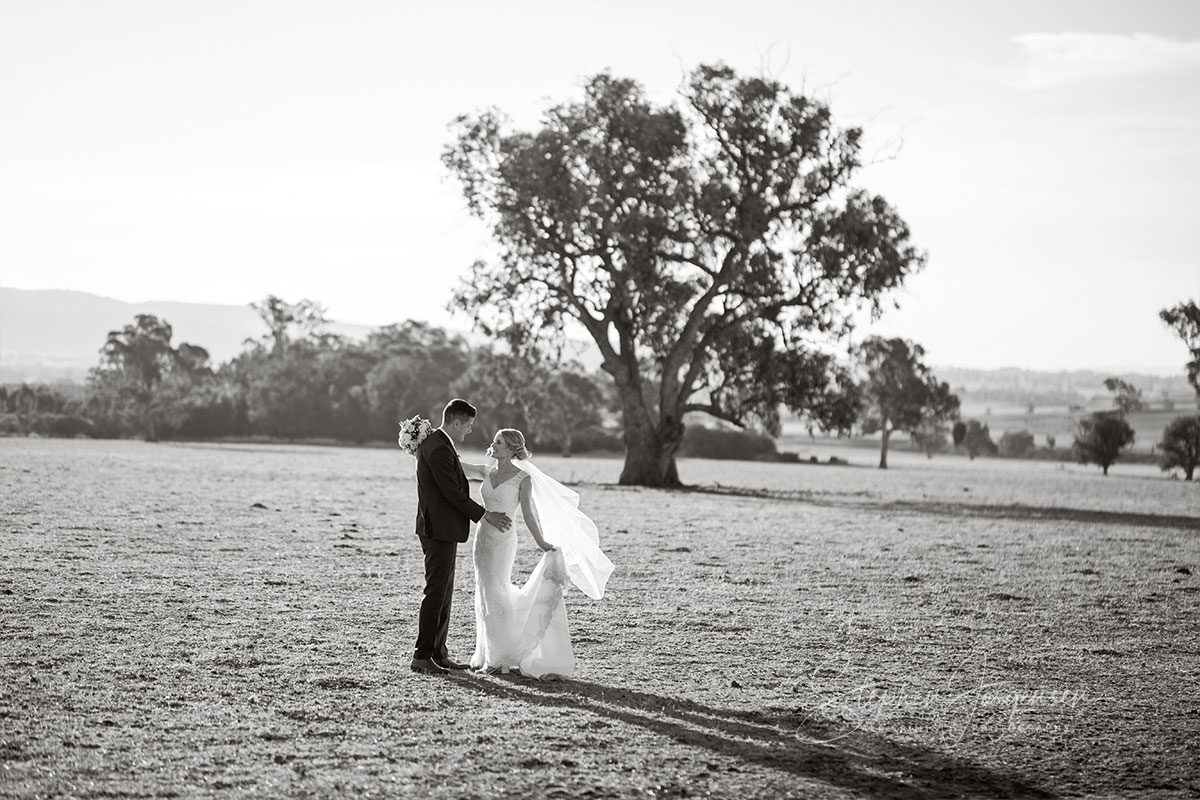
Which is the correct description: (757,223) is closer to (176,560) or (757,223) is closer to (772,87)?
(772,87)

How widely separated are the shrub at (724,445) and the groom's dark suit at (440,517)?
92342 mm

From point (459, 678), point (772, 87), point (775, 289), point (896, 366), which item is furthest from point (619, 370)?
point (896, 366)

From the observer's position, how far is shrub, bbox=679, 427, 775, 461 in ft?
340

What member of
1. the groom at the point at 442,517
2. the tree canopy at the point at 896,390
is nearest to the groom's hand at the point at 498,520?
the groom at the point at 442,517

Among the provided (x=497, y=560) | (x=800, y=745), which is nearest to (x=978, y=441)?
(x=497, y=560)

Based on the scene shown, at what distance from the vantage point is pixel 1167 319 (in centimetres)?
8262

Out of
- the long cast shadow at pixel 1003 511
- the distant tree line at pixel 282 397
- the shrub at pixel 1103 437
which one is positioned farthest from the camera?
the distant tree line at pixel 282 397

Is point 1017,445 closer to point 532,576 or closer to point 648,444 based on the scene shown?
point 648,444

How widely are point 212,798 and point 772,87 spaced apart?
38153mm

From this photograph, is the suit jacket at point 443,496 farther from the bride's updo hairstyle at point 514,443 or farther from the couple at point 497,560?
the bride's updo hairstyle at point 514,443

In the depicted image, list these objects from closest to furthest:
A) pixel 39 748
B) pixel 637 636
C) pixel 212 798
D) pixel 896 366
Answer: pixel 212 798, pixel 39 748, pixel 637 636, pixel 896 366

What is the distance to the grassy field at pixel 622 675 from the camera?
7727 mm

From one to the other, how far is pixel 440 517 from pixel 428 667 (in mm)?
1271

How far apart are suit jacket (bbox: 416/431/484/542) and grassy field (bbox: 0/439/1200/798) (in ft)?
4.06
